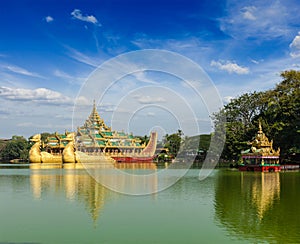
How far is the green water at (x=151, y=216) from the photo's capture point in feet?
32.8

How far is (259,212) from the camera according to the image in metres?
13.1

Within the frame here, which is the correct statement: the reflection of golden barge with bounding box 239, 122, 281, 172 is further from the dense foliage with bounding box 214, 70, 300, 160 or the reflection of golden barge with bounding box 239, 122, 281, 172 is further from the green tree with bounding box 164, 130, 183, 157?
the green tree with bounding box 164, 130, 183, 157

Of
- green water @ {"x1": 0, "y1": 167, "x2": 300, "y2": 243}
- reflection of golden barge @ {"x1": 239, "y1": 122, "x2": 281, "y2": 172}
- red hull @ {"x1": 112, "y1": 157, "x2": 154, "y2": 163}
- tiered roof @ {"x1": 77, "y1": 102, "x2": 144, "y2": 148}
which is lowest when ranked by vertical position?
green water @ {"x1": 0, "y1": 167, "x2": 300, "y2": 243}

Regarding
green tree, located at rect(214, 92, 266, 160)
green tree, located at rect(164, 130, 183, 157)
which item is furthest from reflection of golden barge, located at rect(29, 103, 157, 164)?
green tree, located at rect(214, 92, 266, 160)

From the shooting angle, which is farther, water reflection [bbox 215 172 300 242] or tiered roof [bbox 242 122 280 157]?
tiered roof [bbox 242 122 280 157]

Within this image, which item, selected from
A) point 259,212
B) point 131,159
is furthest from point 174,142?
point 259,212

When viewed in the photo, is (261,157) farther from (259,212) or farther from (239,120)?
(259,212)

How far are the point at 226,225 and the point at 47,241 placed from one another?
4869 mm

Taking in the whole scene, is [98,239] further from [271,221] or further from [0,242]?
[271,221]

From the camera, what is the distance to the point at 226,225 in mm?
11367

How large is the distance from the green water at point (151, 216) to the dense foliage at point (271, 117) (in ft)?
69.4

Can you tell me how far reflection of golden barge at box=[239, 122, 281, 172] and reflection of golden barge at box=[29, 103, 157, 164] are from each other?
23.3 m

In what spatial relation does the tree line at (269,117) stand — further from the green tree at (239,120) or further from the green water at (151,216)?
the green water at (151,216)

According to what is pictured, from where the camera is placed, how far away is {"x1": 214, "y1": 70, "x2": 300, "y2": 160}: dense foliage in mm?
38312
